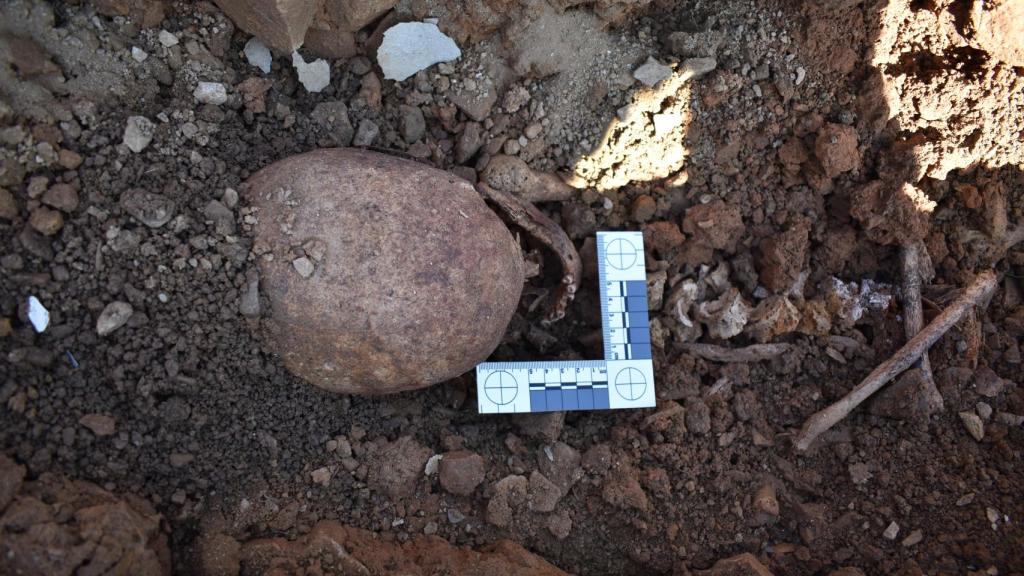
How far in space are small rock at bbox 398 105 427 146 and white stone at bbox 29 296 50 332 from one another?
51.3 inches

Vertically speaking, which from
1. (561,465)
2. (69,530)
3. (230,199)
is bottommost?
(561,465)

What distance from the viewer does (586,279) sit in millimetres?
2811

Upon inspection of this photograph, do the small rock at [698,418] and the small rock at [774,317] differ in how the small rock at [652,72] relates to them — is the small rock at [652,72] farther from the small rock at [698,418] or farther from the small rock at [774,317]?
the small rock at [698,418]

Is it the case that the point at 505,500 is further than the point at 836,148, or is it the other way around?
the point at 836,148

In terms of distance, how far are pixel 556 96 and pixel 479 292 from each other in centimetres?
96

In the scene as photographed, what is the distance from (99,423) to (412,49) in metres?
1.61

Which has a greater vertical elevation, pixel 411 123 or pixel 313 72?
pixel 313 72

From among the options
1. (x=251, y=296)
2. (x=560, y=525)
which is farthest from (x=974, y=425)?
(x=251, y=296)

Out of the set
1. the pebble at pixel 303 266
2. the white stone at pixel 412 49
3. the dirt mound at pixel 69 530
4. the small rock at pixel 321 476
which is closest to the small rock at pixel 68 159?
the pebble at pixel 303 266

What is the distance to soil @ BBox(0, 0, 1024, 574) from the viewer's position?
195 cm

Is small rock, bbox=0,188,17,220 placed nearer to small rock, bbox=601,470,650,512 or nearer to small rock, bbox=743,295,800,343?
small rock, bbox=601,470,650,512

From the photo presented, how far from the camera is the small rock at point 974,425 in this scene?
253 cm

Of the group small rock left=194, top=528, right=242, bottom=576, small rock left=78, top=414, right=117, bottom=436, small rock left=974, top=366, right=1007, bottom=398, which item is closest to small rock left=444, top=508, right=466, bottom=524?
small rock left=194, top=528, right=242, bottom=576

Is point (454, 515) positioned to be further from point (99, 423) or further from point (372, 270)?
point (99, 423)
